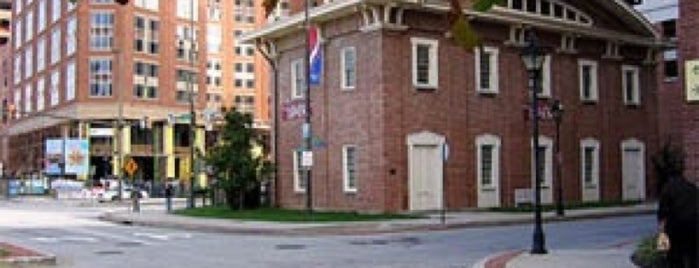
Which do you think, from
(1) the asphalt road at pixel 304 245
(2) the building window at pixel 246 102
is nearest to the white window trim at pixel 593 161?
(1) the asphalt road at pixel 304 245

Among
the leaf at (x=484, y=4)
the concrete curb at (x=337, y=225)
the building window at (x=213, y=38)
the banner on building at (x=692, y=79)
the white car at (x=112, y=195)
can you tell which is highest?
the building window at (x=213, y=38)

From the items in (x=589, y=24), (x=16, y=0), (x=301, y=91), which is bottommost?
(x=301, y=91)

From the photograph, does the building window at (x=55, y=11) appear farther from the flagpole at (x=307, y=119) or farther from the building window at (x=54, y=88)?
the flagpole at (x=307, y=119)

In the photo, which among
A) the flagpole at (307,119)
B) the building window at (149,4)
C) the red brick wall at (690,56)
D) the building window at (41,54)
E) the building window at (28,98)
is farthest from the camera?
the building window at (28,98)

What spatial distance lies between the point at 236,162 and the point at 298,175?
108 inches

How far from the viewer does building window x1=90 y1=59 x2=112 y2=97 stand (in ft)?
285

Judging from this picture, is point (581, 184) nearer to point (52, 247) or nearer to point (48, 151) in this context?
point (52, 247)

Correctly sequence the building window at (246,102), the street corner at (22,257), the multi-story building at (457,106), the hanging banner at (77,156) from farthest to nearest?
the building window at (246,102)
the hanging banner at (77,156)
the multi-story building at (457,106)
the street corner at (22,257)

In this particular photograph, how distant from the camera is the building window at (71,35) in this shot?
284 feet

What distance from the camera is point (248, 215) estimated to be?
123 ft

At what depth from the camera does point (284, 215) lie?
36438 mm

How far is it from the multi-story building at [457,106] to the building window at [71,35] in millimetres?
45824

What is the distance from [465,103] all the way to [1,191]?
6860 centimetres

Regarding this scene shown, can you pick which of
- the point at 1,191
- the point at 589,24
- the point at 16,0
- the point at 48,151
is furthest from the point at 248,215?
the point at 16,0
